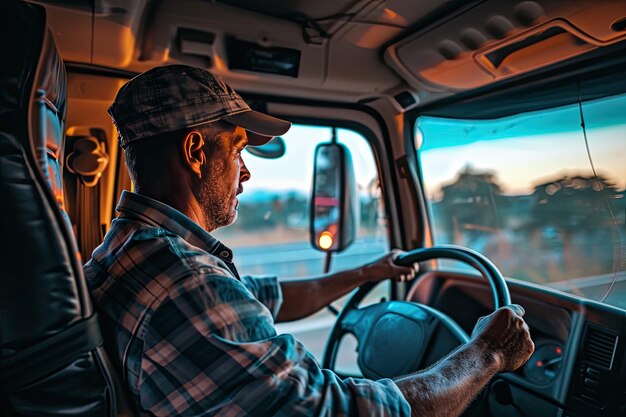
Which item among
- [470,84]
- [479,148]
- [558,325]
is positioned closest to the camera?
[558,325]

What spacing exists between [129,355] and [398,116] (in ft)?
6.49

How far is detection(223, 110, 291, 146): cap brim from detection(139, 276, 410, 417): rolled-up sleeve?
20.2 inches

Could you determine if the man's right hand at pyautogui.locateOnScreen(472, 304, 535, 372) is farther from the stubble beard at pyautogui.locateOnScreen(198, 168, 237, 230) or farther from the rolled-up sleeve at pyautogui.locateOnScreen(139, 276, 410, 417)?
the stubble beard at pyautogui.locateOnScreen(198, 168, 237, 230)

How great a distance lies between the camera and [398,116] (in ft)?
8.78

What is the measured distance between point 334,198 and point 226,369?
5.51 feet

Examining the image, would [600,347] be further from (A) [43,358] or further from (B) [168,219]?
(A) [43,358]

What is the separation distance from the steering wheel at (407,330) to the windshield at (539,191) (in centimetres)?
53

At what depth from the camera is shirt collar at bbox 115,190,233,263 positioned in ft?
4.08

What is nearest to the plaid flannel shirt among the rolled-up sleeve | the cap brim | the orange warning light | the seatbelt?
the rolled-up sleeve

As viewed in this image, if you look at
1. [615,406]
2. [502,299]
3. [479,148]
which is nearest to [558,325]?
[615,406]

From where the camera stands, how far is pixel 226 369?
0.98 meters

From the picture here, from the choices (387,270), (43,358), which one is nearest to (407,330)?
(387,270)

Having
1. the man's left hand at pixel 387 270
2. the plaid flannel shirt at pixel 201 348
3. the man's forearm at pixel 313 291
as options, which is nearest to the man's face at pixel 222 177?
the plaid flannel shirt at pixel 201 348

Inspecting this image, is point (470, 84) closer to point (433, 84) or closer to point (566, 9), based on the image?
point (433, 84)
